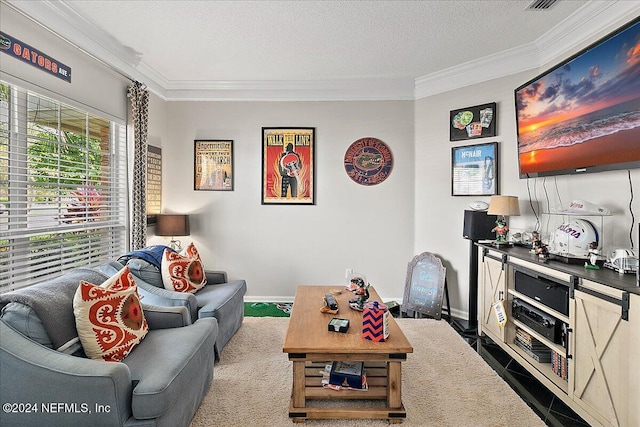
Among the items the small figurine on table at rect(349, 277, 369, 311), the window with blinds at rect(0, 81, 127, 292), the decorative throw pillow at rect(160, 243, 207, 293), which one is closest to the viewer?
the window with blinds at rect(0, 81, 127, 292)

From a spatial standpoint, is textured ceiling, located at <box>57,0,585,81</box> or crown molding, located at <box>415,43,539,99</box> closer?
textured ceiling, located at <box>57,0,585,81</box>

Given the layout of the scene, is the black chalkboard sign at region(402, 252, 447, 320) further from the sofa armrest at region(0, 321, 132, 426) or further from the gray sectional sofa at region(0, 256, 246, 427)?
the sofa armrest at region(0, 321, 132, 426)

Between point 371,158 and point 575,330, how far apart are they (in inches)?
115

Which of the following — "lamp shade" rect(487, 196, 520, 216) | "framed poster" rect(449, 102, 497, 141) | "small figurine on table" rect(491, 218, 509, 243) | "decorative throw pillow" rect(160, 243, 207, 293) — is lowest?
"decorative throw pillow" rect(160, 243, 207, 293)

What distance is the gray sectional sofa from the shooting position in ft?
5.15

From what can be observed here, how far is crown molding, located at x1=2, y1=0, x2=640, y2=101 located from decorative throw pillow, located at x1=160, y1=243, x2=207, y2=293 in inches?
79.3

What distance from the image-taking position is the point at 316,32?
10.3 feet

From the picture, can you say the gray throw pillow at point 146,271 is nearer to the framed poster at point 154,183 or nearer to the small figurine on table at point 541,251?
the framed poster at point 154,183

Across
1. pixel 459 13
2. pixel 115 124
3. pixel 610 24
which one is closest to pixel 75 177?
pixel 115 124

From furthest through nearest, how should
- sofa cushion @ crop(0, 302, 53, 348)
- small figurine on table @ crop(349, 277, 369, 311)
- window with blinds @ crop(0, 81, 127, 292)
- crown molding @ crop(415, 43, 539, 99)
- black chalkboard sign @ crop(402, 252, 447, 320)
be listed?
black chalkboard sign @ crop(402, 252, 447, 320) → crown molding @ crop(415, 43, 539, 99) → small figurine on table @ crop(349, 277, 369, 311) → window with blinds @ crop(0, 81, 127, 292) → sofa cushion @ crop(0, 302, 53, 348)

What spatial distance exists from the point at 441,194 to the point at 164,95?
3755 millimetres

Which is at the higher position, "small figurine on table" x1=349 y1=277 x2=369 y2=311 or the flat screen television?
the flat screen television

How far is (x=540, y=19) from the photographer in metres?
2.94

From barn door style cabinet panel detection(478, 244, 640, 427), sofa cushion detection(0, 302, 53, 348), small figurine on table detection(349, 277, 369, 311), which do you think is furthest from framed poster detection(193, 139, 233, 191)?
barn door style cabinet panel detection(478, 244, 640, 427)
